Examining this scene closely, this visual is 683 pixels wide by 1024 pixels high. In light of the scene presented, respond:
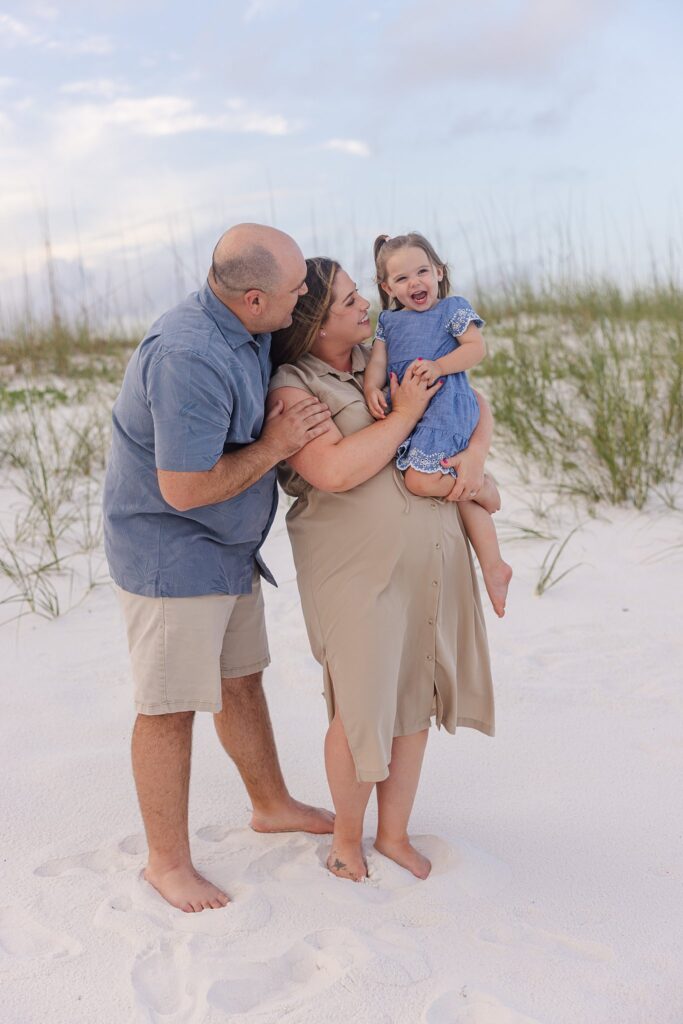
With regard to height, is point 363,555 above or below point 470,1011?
above

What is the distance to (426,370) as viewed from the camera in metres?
2.63

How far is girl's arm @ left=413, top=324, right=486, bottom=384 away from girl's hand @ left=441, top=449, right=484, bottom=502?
0.70 ft

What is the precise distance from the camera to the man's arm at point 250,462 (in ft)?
7.97

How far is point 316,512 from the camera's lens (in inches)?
106

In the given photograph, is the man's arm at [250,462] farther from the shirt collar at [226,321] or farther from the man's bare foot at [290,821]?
the man's bare foot at [290,821]

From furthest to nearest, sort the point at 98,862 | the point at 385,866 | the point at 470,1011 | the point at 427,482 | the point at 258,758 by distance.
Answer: the point at 258,758
the point at 98,862
the point at 385,866
the point at 427,482
the point at 470,1011

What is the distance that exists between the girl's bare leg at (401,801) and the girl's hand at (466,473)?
66 centimetres

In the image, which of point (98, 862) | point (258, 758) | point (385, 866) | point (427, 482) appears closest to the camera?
point (427, 482)

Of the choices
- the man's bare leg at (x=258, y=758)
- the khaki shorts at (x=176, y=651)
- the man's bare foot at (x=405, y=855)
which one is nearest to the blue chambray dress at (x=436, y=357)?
the khaki shorts at (x=176, y=651)

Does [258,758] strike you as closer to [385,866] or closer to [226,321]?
[385,866]

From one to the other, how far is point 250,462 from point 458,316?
0.71 metres

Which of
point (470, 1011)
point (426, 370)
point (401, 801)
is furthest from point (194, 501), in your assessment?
point (470, 1011)

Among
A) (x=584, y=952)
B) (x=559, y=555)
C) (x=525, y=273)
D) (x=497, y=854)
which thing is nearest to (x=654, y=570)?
(x=559, y=555)

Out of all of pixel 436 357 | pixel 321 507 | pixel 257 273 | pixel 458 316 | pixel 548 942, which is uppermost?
pixel 257 273
